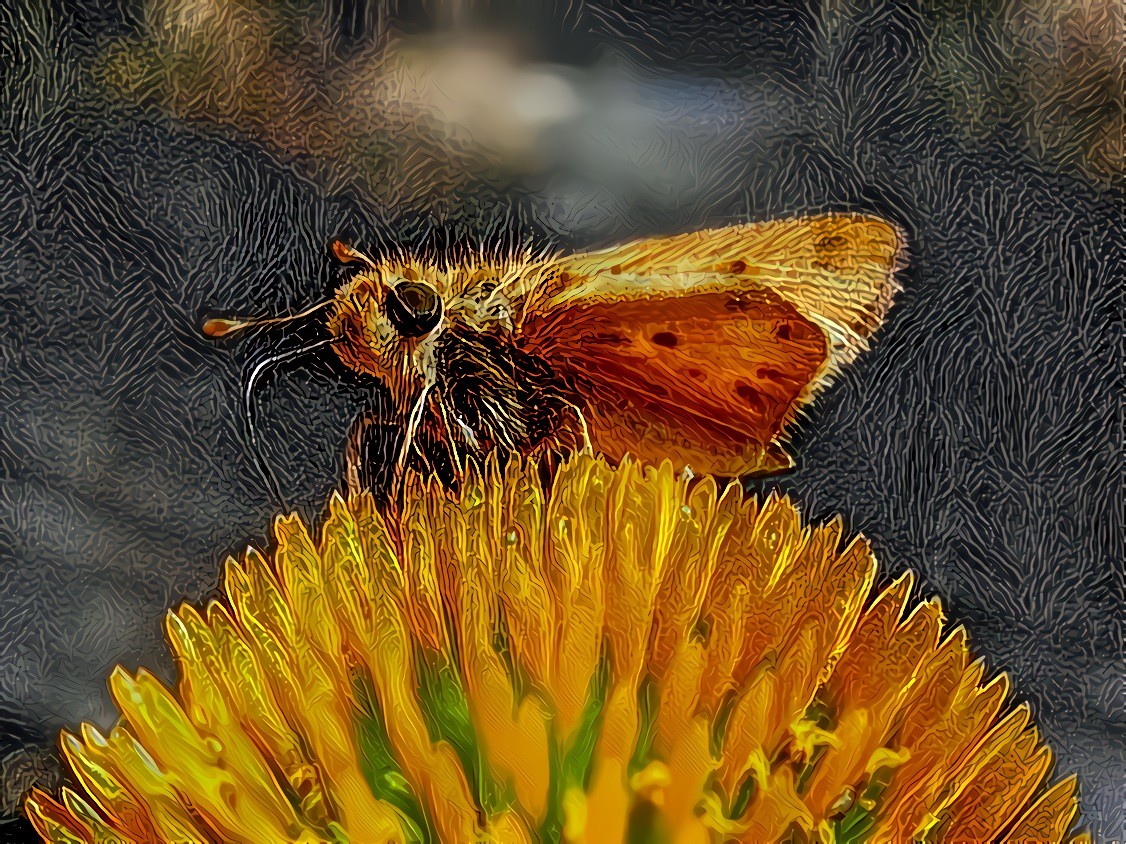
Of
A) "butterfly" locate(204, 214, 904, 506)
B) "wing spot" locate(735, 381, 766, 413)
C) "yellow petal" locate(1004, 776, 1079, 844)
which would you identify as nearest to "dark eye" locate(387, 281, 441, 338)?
"butterfly" locate(204, 214, 904, 506)

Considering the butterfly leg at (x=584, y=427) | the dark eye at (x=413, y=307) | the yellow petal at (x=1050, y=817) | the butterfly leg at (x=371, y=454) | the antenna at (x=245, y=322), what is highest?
the dark eye at (x=413, y=307)

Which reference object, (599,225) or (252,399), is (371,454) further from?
(599,225)

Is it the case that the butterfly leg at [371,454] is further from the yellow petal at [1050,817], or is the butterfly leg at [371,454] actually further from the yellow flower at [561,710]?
the yellow petal at [1050,817]

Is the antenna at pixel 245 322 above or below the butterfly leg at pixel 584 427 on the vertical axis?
below

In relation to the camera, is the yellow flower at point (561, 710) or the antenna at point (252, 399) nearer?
the yellow flower at point (561, 710)

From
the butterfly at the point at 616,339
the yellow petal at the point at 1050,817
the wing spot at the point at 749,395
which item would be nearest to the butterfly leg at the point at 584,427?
the butterfly at the point at 616,339
